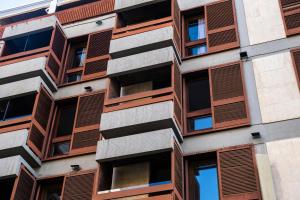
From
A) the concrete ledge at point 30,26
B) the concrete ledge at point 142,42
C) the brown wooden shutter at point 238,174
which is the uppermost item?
the concrete ledge at point 30,26

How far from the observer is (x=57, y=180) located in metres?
18.9

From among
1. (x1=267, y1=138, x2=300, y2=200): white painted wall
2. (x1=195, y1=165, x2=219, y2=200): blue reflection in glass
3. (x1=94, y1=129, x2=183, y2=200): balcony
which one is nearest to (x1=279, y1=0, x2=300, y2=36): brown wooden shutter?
(x1=267, y1=138, x2=300, y2=200): white painted wall

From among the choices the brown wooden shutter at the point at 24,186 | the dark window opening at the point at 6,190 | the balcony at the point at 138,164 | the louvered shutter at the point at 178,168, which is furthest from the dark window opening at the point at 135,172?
the dark window opening at the point at 6,190

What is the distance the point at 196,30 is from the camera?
72.0ft

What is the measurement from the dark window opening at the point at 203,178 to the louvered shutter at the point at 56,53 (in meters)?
8.21

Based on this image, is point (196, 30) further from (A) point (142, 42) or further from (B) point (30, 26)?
(B) point (30, 26)

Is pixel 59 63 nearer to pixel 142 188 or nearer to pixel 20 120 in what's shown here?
pixel 20 120

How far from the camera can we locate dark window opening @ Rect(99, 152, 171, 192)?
1698 cm

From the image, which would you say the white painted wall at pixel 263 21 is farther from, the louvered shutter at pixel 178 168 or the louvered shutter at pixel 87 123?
the louvered shutter at pixel 87 123

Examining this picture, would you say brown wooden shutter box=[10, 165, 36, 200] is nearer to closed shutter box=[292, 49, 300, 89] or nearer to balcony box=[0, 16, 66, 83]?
balcony box=[0, 16, 66, 83]

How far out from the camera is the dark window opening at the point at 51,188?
18.9 m

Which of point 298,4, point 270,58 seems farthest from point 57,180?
point 298,4

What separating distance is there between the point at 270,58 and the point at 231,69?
1.54m

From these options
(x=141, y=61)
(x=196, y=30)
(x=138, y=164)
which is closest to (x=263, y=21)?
(x=196, y=30)
